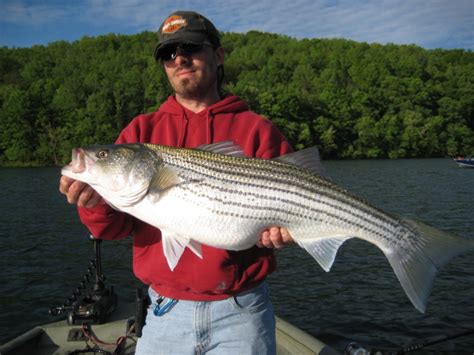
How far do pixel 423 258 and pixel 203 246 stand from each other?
1.87m

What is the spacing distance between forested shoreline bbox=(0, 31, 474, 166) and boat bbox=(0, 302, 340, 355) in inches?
2322

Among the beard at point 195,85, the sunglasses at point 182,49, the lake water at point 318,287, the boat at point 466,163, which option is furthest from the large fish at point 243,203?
the boat at point 466,163

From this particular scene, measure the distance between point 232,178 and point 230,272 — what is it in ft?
2.61

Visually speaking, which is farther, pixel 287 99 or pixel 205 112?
pixel 287 99

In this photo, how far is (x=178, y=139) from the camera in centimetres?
387

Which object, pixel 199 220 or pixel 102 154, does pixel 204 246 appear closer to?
pixel 199 220

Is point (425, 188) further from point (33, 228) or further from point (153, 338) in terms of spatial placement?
point (153, 338)

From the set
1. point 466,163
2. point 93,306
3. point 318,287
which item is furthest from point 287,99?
point 93,306

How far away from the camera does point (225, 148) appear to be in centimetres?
358

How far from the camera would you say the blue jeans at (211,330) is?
3.31 m

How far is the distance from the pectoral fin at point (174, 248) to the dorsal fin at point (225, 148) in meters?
0.80

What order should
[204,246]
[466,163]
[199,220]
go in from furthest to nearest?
[466,163] < [204,246] < [199,220]

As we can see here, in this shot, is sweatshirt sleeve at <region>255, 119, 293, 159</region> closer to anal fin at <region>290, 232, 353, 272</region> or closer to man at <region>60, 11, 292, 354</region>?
man at <region>60, 11, 292, 354</region>

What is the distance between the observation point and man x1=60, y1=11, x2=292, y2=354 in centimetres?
333
